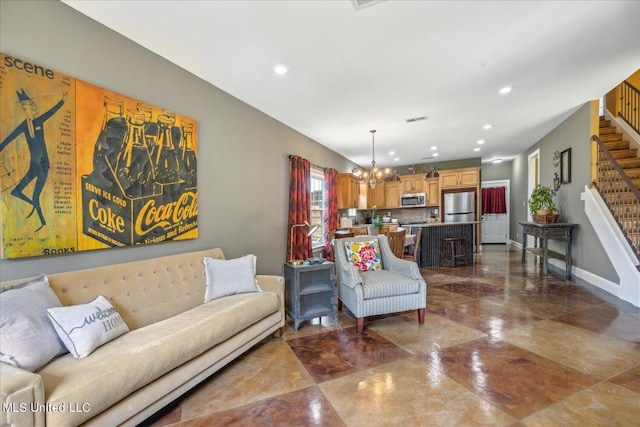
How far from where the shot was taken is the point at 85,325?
5.15 ft

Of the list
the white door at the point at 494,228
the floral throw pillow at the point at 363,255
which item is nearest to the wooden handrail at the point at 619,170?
the floral throw pillow at the point at 363,255

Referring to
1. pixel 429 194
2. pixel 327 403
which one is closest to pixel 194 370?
pixel 327 403

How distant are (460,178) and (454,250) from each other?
2.77 meters

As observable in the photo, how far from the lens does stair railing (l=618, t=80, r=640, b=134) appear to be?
15.6 ft

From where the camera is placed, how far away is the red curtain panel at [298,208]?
14.9 feet

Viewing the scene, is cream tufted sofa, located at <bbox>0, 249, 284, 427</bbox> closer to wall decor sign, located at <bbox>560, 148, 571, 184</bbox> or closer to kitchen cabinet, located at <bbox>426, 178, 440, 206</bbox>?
wall decor sign, located at <bbox>560, 148, 571, 184</bbox>

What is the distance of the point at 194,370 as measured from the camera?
1.79 metres

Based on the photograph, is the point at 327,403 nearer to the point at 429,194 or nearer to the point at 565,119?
the point at 565,119

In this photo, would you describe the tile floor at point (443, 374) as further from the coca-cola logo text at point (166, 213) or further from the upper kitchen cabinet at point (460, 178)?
the upper kitchen cabinet at point (460, 178)

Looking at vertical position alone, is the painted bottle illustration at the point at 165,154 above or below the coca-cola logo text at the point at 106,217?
above

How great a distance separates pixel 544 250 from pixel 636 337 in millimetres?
2673

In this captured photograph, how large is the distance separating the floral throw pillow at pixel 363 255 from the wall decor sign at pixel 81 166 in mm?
1838

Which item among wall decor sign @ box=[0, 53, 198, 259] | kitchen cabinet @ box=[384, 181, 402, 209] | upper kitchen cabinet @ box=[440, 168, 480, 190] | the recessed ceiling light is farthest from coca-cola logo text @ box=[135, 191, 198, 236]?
upper kitchen cabinet @ box=[440, 168, 480, 190]

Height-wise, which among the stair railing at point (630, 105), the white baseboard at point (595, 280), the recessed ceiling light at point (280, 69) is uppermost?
the stair railing at point (630, 105)
